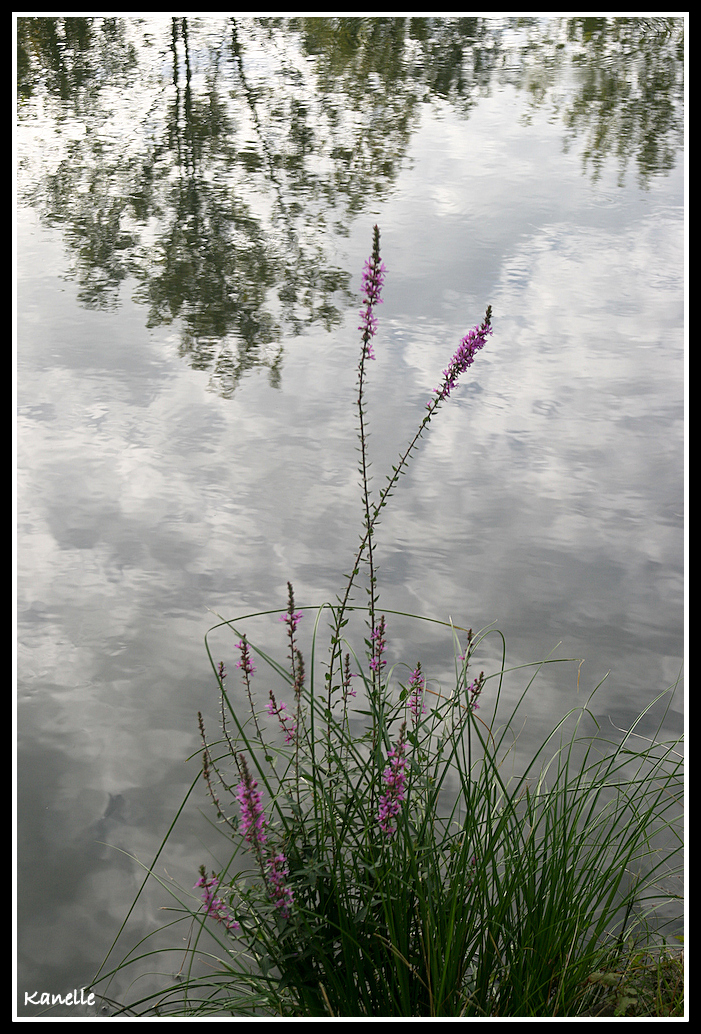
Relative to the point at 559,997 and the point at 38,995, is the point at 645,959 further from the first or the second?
the point at 38,995

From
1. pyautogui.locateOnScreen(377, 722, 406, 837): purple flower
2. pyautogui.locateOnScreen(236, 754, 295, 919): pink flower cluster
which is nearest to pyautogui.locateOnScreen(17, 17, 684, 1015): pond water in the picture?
pyautogui.locateOnScreen(236, 754, 295, 919): pink flower cluster

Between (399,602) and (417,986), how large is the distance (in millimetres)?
1719

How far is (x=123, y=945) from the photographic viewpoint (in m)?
2.21

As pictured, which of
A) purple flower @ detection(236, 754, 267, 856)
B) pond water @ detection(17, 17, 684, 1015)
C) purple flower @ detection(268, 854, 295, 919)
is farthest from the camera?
pond water @ detection(17, 17, 684, 1015)

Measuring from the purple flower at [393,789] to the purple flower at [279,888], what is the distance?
0.69 feet

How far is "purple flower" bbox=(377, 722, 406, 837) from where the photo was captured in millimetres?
1533

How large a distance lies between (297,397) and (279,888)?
324 cm

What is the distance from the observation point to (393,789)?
1550 mm

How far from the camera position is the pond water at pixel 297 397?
2.88m

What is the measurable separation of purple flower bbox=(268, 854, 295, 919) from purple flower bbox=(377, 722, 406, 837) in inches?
8.3

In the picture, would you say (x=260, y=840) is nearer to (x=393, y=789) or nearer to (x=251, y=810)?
(x=251, y=810)

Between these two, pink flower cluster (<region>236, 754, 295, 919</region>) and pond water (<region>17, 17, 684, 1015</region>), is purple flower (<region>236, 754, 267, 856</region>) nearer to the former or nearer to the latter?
pink flower cluster (<region>236, 754, 295, 919</region>)

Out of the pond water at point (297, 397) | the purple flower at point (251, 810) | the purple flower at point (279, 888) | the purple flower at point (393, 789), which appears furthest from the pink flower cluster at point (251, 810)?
the pond water at point (297, 397)

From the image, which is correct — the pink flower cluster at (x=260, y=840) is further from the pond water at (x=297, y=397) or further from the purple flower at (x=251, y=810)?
the pond water at (x=297, y=397)
